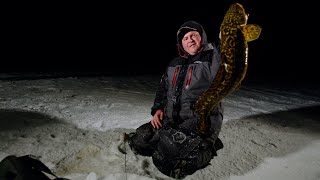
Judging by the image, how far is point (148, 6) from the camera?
1766 inches

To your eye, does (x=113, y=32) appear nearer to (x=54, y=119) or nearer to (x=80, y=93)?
(x=80, y=93)

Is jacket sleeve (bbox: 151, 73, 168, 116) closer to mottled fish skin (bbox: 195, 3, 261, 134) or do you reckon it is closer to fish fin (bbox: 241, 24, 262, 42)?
mottled fish skin (bbox: 195, 3, 261, 134)

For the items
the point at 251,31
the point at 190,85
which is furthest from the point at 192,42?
the point at 251,31

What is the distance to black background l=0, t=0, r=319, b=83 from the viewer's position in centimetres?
1959

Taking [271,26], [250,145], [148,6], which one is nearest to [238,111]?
[250,145]

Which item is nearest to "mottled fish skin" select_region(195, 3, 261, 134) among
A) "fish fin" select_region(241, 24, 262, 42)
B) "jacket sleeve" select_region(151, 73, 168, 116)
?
"fish fin" select_region(241, 24, 262, 42)

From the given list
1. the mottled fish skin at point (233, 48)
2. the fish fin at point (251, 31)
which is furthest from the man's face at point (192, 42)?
the fish fin at point (251, 31)

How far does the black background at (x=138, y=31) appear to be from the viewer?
1959 cm

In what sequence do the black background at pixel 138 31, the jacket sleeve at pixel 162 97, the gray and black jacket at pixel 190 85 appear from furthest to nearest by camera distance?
the black background at pixel 138 31 → the jacket sleeve at pixel 162 97 → the gray and black jacket at pixel 190 85

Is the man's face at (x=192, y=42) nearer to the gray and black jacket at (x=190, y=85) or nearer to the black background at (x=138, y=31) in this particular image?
the gray and black jacket at (x=190, y=85)

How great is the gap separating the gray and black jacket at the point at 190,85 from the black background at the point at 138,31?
13.2 metres

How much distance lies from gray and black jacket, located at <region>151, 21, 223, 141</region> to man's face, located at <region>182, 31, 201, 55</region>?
0.05 m

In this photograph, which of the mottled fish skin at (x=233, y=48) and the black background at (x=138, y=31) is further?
the black background at (x=138, y=31)

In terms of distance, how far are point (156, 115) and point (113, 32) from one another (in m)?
30.5
